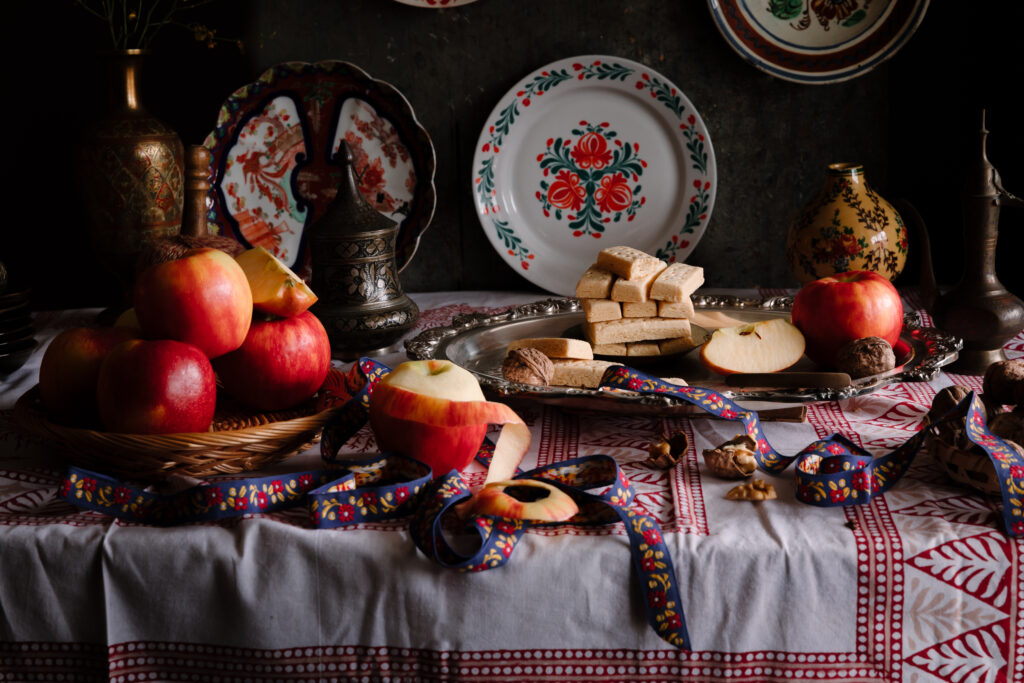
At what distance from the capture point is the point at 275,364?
2.90 ft

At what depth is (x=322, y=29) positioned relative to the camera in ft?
5.20

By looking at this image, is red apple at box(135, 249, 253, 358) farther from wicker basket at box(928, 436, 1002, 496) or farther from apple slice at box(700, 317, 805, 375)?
wicker basket at box(928, 436, 1002, 496)

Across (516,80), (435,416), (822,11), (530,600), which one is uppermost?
(822,11)

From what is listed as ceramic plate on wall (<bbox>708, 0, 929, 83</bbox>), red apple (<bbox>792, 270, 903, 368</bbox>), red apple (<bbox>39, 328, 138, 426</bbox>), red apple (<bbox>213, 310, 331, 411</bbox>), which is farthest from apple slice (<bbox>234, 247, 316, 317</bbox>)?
ceramic plate on wall (<bbox>708, 0, 929, 83</bbox>)

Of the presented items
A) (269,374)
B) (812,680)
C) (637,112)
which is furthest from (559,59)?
(812,680)

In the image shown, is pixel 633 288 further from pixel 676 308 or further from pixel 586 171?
pixel 586 171

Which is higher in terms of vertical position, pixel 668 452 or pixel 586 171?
pixel 586 171

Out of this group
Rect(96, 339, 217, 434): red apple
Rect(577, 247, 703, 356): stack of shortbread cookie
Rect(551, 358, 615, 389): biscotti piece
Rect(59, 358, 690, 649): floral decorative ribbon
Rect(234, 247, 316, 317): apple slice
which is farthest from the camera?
Rect(577, 247, 703, 356): stack of shortbread cookie

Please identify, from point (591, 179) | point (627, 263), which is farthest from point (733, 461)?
point (591, 179)

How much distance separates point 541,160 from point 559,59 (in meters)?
0.17

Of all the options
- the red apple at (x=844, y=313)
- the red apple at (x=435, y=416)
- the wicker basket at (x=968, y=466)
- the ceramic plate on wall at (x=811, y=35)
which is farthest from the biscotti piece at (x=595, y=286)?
the ceramic plate on wall at (x=811, y=35)

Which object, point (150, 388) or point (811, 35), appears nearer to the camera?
point (150, 388)

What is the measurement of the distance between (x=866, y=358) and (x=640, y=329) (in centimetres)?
27

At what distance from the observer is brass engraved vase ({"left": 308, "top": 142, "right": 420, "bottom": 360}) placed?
1199mm
